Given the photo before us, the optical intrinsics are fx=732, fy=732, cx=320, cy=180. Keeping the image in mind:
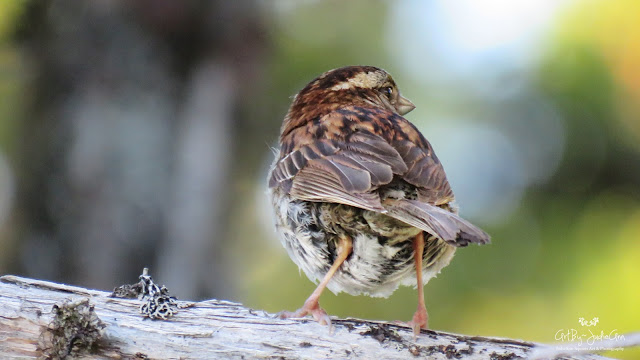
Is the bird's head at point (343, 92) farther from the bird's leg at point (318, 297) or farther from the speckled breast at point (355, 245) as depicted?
the bird's leg at point (318, 297)

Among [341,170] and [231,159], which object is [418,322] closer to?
[341,170]

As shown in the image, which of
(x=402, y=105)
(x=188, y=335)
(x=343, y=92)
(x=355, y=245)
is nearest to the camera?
(x=188, y=335)

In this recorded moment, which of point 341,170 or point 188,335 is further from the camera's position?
point 341,170

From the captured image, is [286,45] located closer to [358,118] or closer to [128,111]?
[128,111]

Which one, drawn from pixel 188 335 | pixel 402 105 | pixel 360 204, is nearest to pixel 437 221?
pixel 360 204

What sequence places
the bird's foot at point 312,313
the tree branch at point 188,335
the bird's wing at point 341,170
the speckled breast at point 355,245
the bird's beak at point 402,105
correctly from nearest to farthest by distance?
1. the tree branch at point 188,335
2. the bird's foot at point 312,313
3. the bird's wing at point 341,170
4. the speckled breast at point 355,245
5. the bird's beak at point 402,105

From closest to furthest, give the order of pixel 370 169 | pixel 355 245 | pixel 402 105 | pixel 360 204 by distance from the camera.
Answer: pixel 360 204 → pixel 370 169 → pixel 355 245 → pixel 402 105

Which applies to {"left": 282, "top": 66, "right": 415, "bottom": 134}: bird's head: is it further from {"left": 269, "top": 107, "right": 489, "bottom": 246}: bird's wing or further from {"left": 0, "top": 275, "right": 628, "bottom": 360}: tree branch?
{"left": 0, "top": 275, "right": 628, "bottom": 360}: tree branch

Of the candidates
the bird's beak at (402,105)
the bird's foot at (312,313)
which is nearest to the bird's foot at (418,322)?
the bird's foot at (312,313)
